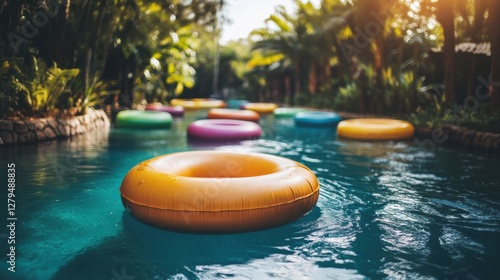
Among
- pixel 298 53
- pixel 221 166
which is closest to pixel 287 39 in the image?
pixel 298 53

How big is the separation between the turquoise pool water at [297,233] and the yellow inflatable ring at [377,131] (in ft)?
9.71

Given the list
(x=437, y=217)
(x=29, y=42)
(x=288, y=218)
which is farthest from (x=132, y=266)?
(x=29, y=42)

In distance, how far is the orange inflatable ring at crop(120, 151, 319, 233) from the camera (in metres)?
3.62

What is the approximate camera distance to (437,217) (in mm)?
4469

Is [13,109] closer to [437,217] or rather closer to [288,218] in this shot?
[288,218]

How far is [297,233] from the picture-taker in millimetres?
3947

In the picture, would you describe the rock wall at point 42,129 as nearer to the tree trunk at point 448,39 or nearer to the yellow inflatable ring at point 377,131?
the yellow inflatable ring at point 377,131

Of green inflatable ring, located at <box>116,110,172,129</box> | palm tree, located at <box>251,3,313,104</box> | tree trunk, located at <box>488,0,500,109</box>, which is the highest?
palm tree, located at <box>251,3,313,104</box>

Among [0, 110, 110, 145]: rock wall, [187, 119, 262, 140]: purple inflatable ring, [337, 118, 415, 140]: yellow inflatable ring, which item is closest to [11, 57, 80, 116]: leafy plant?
[0, 110, 110, 145]: rock wall

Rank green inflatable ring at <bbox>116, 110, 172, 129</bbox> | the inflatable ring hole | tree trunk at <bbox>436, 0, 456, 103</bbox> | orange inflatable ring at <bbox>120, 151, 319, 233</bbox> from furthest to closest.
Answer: green inflatable ring at <bbox>116, 110, 172, 129</bbox> < tree trunk at <bbox>436, 0, 456, 103</bbox> < the inflatable ring hole < orange inflatable ring at <bbox>120, 151, 319, 233</bbox>

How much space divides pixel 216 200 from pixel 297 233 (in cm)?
93

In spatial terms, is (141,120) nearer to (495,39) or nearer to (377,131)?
(377,131)

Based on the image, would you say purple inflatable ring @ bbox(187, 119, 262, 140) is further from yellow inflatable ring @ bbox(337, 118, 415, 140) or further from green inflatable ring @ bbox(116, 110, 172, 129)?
yellow inflatable ring @ bbox(337, 118, 415, 140)

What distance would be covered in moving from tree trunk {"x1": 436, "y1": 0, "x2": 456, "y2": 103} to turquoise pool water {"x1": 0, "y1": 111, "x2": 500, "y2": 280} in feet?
14.5
